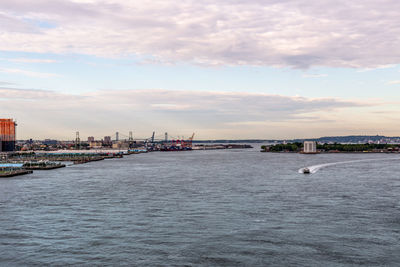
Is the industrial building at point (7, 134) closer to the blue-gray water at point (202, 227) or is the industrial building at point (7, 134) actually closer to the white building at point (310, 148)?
the blue-gray water at point (202, 227)

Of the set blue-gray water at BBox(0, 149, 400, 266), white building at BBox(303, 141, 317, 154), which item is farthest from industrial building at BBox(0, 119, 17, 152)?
white building at BBox(303, 141, 317, 154)

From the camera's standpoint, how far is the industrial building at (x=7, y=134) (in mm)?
157712

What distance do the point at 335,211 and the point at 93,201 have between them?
890 inches

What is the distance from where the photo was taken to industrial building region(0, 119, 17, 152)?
158m

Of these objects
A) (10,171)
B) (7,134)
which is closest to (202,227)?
(10,171)

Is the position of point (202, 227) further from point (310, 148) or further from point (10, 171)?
point (310, 148)

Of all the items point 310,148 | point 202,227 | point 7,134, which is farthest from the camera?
point 310,148

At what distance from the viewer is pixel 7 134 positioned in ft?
524

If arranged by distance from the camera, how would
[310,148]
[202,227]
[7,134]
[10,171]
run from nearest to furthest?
[202,227], [10,171], [7,134], [310,148]

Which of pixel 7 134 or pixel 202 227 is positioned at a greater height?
pixel 7 134

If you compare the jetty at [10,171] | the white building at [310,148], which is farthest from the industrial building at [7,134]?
the white building at [310,148]

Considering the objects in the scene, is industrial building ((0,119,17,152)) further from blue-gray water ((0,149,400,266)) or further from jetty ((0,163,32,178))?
blue-gray water ((0,149,400,266))

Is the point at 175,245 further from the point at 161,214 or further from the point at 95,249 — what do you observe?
the point at 161,214

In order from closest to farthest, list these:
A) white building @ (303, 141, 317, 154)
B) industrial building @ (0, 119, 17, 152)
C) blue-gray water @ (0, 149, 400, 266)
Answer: blue-gray water @ (0, 149, 400, 266)
industrial building @ (0, 119, 17, 152)
white building @ (303, 141, 317, 154)
